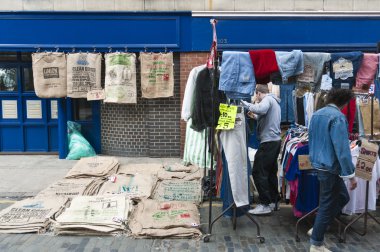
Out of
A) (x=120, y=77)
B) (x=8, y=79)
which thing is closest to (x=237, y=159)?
(x=120, y=77)

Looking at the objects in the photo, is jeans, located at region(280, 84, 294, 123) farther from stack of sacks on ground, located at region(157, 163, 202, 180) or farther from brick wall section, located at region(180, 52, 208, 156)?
stack of sacks on ground, located at region(157, 163, 202, 180)

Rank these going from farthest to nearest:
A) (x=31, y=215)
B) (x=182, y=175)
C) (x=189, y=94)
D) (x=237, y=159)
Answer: (x=182, y=175) < (x=31, y=215) < (x=189, y=94) < (x=237, y=159)

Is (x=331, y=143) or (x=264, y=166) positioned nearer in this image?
(x=331, y=143)

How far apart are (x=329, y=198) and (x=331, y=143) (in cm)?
59

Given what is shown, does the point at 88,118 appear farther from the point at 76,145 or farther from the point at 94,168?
the point at 94,168

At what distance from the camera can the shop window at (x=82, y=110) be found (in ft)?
33.0

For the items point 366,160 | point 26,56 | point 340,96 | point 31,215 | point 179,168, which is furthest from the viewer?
point 26,56

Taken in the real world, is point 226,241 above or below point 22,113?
below

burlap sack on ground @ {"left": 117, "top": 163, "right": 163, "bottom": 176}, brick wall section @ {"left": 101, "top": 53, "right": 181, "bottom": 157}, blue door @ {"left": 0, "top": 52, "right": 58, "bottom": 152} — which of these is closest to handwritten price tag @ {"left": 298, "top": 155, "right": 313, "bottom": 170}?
burlap sack on ground @ {"left": 117, "top": 163, "right": 163, "bottom": 176}

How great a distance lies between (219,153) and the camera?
5.64 metres

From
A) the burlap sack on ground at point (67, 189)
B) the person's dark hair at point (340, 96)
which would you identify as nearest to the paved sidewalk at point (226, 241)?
the burlap sack on ground at point (67, 189)

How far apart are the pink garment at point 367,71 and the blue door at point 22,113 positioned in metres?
7.27

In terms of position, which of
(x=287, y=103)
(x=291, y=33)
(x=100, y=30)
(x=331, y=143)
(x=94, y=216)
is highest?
(x=100, y=30)

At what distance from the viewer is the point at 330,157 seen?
14.1ft
